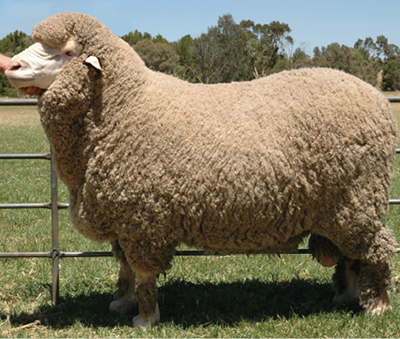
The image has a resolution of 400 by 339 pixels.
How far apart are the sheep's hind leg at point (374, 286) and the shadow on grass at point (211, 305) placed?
19cm

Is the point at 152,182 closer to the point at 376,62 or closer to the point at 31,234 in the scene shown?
the point at 31,234

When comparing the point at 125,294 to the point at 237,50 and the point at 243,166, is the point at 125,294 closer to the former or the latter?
the point at 243,166

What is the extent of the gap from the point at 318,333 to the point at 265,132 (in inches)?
51.6

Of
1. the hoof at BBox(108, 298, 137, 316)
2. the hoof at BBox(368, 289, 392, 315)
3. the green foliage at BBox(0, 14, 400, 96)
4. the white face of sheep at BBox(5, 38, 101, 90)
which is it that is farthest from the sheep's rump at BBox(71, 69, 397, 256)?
the green foliage at BBox(0, 14, 400, 96)

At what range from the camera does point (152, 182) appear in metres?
2.70

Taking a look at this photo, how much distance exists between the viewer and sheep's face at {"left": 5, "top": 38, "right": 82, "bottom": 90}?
2676mm

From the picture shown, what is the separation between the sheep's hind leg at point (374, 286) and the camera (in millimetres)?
3020

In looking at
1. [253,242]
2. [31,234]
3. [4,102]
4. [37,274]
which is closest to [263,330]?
[253,242]

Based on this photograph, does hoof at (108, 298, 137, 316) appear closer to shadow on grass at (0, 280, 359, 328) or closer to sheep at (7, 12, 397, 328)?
shadow on grass at (0, 280, 359, 328)

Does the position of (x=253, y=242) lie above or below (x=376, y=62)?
below

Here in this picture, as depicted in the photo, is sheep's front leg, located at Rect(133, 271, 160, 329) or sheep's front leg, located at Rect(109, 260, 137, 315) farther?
sheep's front leg, located at Rect(109, 260, 137, 315)

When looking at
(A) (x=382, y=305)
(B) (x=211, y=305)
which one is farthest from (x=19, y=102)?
(A) (x=382, y=305)

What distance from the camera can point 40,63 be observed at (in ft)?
8.80

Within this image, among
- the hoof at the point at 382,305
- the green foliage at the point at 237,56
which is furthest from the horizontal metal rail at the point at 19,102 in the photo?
the green foliage at the point at 237,56
